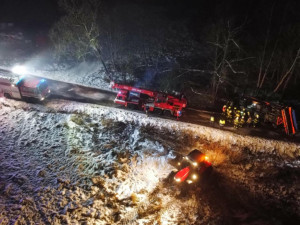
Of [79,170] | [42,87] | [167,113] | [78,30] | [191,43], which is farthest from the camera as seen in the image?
[191,43]

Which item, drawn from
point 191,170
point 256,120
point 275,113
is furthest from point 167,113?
point 275,113

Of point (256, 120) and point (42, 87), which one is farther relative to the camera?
point (42, 87)

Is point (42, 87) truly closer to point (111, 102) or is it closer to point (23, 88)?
point (23, 88)

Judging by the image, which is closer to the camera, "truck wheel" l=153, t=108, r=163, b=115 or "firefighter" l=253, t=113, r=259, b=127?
"firefighter" l=253, t=113, r=259, b=127

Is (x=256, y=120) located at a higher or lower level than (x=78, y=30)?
lower

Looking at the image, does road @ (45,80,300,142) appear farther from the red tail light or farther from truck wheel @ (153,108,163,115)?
the red tail light

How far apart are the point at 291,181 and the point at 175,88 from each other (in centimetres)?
1549

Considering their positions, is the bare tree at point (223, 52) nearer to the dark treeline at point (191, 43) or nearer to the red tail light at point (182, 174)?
the dark treeline at point (191, 43)

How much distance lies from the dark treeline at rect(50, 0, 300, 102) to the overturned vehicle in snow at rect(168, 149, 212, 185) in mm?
10243

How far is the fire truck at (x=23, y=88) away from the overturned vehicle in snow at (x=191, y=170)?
1506cm

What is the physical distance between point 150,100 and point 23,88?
1231 cm

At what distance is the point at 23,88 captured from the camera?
19.6m

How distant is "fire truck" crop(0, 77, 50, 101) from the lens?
1944cm

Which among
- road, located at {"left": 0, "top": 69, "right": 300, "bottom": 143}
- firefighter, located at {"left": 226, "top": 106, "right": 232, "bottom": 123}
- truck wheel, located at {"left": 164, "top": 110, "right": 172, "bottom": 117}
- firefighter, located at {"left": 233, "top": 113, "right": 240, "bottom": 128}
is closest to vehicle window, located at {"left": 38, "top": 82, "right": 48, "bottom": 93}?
road, located at {"left": 0, "top": 69, "right": 300, "bottom": 143}
